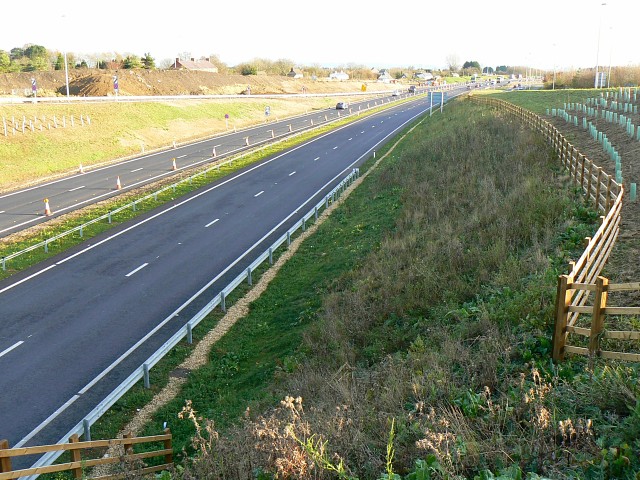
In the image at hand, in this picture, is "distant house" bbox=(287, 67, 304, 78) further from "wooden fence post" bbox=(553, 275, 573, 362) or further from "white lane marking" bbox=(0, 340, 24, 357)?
"wooden fence post" bbox=(553, 275, 573, 362)

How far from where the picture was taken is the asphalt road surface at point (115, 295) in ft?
41.6

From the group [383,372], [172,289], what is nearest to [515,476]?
[383,372]

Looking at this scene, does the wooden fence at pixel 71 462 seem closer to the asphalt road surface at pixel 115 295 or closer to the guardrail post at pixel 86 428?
the guardrail post at pixel 86 428

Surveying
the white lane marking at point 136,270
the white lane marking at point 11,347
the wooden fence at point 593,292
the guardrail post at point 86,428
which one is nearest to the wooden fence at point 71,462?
the guardrail post at point 86,428

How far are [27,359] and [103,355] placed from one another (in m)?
1.73

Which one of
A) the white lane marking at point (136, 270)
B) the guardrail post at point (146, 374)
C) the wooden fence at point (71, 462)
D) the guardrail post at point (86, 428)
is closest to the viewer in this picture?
the wooden fence at point (71, 462)

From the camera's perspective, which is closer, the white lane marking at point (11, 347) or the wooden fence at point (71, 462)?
the wooden fence at point (71, 462)

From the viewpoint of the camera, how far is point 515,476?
18.6ft

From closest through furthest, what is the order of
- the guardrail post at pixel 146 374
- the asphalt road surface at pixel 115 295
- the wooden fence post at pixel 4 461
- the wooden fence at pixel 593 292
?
the wooden fence post at pixel 4 461
the wooden fence at pixel 593 292
the asphalt road surface at pixel 115 295
the guardrail post at pixel 146 374

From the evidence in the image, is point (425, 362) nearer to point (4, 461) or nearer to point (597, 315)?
point (597, 315)

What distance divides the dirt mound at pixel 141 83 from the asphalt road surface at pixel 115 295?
55.5 m

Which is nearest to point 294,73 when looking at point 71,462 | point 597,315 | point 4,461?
point 597,315

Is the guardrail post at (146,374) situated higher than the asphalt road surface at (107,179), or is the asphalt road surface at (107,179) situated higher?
the asphalt road surface at (107,179)

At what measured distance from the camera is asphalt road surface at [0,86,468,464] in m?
12.7
